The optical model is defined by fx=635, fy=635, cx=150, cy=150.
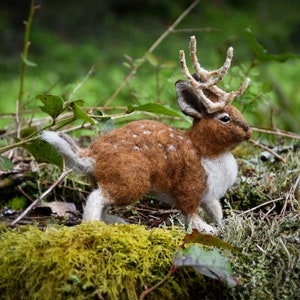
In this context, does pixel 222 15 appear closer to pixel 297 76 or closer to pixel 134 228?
pixel 297 76

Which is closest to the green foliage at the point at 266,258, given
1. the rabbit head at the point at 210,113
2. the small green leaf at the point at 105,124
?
the rabbit head at the point at 210,113

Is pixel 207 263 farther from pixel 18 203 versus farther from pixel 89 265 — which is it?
pixel 18 203

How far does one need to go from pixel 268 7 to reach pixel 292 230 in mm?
11660

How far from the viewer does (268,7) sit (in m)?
13.4

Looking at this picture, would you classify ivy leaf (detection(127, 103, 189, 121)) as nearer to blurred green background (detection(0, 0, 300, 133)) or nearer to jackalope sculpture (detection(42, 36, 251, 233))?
jackalope sculpture (detection(42, 36, 251, 233))

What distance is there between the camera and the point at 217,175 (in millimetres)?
2775

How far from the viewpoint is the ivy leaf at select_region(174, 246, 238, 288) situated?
6.94ft

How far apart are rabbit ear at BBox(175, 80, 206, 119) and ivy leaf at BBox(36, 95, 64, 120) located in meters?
0.54

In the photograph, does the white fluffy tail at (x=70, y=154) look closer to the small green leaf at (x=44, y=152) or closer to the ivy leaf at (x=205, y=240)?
the small green leaf at (x=44, y=152)

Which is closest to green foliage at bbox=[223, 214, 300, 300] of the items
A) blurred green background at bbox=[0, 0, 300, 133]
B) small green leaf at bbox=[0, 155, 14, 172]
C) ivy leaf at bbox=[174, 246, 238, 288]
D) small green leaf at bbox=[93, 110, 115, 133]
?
ivy leaf at bbox=[174, 246, 238, 288]

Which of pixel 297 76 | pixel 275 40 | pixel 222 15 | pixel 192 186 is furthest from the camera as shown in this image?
pixel 222 15

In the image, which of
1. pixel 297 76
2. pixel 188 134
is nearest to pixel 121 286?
pixel 188 134

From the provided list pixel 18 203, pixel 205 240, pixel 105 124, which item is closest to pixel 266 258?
pixel 205 240

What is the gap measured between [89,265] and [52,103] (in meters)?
0.73
